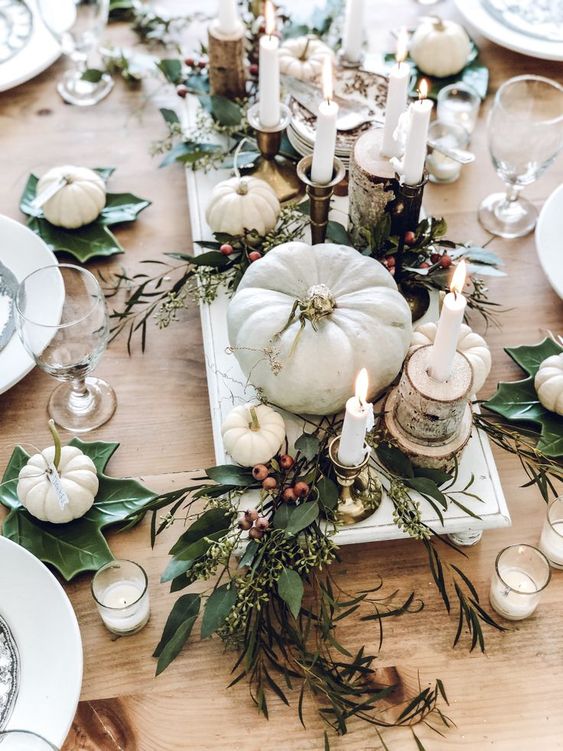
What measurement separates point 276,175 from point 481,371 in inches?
19.0

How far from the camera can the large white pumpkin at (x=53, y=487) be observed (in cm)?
107

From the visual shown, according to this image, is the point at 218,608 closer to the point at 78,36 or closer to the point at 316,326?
the point at 316,326

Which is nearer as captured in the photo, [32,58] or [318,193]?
[318,193]

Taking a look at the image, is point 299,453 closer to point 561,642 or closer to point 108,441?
point 108,441

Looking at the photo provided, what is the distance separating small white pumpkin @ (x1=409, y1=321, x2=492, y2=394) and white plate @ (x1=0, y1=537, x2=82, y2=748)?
0.53 meters

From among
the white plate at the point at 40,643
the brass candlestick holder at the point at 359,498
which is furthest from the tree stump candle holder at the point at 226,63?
the white plate at the point at 40,643

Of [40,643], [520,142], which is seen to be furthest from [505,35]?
[40,643]

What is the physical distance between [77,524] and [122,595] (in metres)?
0.12

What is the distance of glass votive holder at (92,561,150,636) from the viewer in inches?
39.4

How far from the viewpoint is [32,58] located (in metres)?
1.66

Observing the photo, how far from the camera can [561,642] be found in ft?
3.42

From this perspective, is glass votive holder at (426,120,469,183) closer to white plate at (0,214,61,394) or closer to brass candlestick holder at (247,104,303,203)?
brass candlestick holder at (247,104,303,203)

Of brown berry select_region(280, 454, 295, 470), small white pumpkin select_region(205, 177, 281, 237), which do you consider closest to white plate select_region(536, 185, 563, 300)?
small white pumpkin select_region(205, 177, 281, 237)

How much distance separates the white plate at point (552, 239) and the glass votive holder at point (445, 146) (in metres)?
0.18
